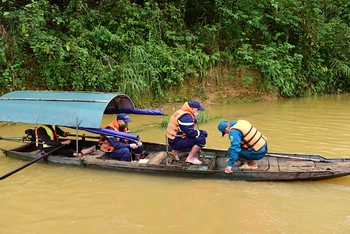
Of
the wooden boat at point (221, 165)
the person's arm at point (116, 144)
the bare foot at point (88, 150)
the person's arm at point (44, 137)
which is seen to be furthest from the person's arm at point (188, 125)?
the person's arm at point (44, 137)

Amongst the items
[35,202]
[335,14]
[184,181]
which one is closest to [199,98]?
[184,181]

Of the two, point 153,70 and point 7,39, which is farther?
point 153,70

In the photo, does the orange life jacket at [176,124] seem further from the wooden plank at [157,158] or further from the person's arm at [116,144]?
the person's arm at [116,144]

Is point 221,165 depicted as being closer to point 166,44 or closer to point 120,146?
point 120,146

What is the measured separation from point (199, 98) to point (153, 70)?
105 inches

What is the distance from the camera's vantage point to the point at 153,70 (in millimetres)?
13266

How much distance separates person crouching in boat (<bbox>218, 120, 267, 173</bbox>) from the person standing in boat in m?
0.68

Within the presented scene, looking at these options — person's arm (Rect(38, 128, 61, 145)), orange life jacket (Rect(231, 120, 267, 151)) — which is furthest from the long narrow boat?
orange life jacket (Rect(231, 120, 267, 151))

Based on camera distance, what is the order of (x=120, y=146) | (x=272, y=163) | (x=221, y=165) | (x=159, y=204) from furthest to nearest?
(x=120, y=146), (x=221, y=165), (x=272, y=163), (x=159, y=204)

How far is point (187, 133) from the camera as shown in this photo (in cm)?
643

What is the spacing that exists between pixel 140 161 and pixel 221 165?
5.25 ft

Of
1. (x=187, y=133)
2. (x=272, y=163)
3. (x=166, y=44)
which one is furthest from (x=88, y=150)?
(x=166, y=44)

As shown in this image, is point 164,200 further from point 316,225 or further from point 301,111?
point 301,111

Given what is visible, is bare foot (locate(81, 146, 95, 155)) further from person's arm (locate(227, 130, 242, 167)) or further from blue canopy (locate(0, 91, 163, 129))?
person's arm (locate(227, 130, 242, 167))
